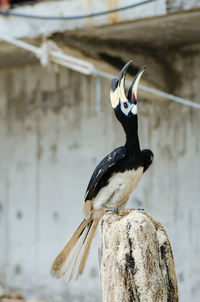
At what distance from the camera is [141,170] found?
9.78ft

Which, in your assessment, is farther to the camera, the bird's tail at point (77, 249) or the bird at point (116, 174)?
the bird's tail at point (77, 249)

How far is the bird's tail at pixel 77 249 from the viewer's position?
3.02 m

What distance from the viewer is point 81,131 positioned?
5.21 m

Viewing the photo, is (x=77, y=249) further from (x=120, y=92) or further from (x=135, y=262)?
(x=120, y=92)

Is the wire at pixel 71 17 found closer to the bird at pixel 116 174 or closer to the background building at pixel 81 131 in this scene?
the background building at pixel 81 131

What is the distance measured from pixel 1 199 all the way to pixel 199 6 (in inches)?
110

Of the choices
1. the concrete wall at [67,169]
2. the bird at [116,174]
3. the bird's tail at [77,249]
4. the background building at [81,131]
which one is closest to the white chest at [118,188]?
the bird at [116,174]

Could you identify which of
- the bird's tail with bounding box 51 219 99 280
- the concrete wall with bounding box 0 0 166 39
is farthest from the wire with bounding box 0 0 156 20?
the bird's tail with bounding box 51 219 99 280

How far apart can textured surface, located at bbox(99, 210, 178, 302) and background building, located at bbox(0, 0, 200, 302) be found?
1.63 m

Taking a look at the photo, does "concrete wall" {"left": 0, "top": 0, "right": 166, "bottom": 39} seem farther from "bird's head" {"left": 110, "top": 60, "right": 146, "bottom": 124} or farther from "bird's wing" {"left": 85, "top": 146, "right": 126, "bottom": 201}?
"bird's wing" {"left": 85, "top": 146, "right": 126, "bottom": 201}

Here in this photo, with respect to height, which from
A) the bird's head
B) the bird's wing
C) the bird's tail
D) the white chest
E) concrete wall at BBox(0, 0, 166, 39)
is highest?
concrete wall at BBox(0, 0, 166, 39)

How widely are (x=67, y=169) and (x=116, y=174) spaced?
2.35 m

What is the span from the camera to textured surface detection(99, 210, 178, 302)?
2455 mm

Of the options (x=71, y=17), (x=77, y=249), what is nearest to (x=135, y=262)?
(x=77, y=249)
